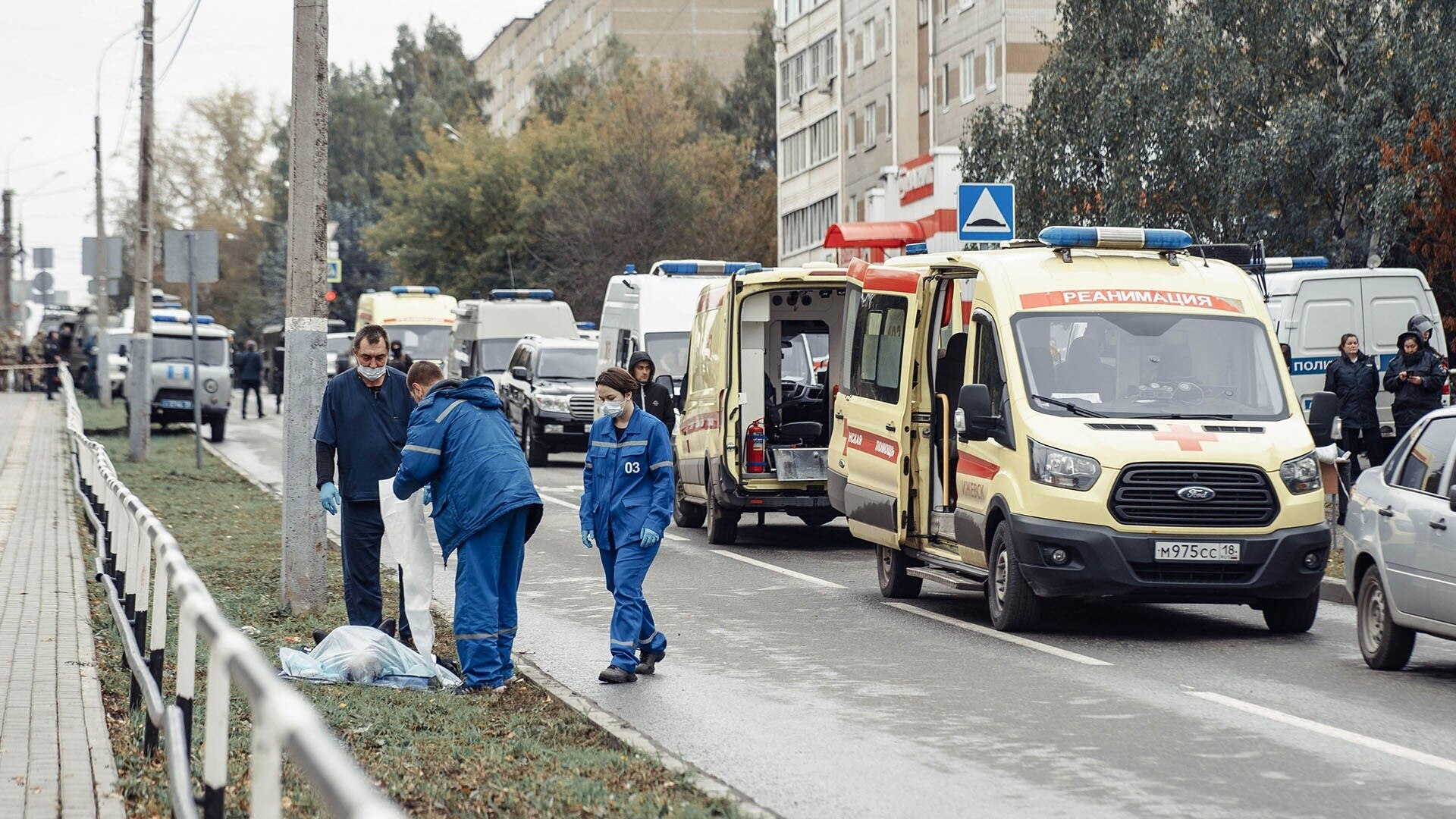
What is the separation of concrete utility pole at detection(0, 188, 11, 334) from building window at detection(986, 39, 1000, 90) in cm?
3125

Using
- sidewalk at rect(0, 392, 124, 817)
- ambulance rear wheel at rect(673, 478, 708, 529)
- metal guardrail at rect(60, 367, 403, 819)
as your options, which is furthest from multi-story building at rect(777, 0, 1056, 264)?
metal guardrail at rect(60, 367, 403, 819)

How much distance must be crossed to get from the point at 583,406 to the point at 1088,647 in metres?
20.4

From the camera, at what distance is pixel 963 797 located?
729 cm

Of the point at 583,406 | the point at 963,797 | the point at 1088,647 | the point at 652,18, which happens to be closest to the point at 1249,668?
the point at 1088,647

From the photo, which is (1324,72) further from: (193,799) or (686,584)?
(193,799)

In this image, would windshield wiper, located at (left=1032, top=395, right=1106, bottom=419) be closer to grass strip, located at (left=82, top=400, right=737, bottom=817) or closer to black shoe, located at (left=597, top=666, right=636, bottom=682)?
black shoe, located at (left=597, top=666, right=636, bottom=682)

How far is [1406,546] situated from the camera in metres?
10.2

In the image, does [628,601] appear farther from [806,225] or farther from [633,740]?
[806,225]

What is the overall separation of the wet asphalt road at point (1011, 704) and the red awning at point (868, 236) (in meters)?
13.5

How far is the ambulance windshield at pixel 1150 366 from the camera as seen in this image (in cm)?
1241

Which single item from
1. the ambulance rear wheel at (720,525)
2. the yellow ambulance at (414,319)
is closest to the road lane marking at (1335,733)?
the ambulance rear wheel at (720,525)

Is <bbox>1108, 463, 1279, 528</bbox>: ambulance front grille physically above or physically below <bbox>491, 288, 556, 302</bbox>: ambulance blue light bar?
below

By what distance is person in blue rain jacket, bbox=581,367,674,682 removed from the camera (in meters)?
10.4

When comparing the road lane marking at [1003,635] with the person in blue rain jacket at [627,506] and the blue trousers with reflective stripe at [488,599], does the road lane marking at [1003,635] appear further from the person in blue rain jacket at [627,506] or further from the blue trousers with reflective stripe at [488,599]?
the blue trousers with reflective stripe at [488,599]
